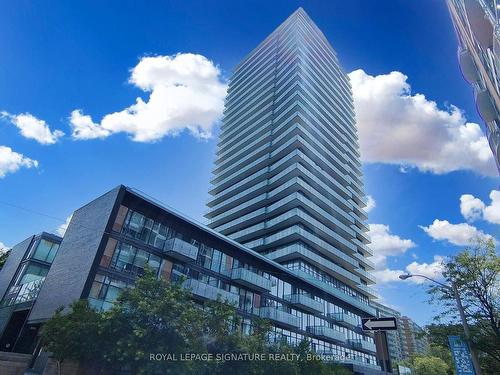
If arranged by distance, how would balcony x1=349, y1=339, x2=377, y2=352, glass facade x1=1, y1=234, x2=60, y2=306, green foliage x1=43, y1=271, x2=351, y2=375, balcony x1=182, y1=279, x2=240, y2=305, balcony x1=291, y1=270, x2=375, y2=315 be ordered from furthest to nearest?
balcony x1=349, y1=339, x2=377, y2=352 < balcony x1=291, y1=270, x2=375, y2=315 < glass facade x1=1, y1=234, x2=60, y2=306 < balcony x1=182, y1=279, x2=240, y2=305 < green foliage x1=43, y1=271, x2=351, y2=375

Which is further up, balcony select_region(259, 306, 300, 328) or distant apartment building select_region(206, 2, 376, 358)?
distant apartment building select_region(206, 2, 376, 358)

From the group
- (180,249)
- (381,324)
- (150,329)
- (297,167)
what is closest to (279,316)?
(180,249)

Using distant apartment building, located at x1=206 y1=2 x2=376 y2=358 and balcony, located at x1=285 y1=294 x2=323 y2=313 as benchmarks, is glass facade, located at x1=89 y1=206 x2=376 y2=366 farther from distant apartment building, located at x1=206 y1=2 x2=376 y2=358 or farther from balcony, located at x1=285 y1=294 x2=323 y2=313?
distant apartment building, located at x1=206 y1=2 x2=376 y2=358

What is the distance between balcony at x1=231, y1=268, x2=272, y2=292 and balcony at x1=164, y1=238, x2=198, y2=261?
5.88 meters

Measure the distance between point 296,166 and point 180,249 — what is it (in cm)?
3881

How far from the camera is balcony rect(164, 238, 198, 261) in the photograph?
2745 centimetres

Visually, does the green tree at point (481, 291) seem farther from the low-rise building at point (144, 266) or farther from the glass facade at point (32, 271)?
the glass facade at point (32, 271)

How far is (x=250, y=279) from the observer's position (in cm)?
3328

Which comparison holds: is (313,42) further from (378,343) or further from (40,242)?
(378,343)

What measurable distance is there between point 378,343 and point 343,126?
8122 cm

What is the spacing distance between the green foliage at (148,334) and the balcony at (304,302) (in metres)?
21.8

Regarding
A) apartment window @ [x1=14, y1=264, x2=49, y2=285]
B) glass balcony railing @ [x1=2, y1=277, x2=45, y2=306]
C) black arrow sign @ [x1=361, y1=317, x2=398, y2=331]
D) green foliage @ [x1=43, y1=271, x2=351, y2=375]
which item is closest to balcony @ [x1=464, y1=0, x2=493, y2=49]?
black arrow sign @ [x1=361, y1=317, x2=398, y2=331]

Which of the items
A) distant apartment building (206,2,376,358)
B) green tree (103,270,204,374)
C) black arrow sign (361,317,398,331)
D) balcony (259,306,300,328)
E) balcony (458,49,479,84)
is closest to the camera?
black arrow sign (361,317,398,331)

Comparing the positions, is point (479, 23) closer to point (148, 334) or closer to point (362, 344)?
point (148, 334)
